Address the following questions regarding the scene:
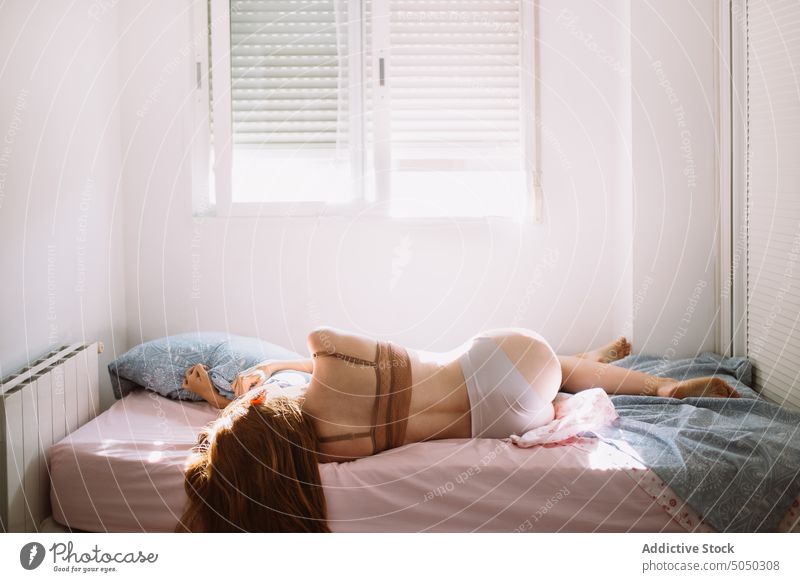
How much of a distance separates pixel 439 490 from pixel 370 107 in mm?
1712

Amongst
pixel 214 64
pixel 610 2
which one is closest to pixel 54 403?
pixel 214 64

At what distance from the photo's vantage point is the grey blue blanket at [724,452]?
183 centimetres

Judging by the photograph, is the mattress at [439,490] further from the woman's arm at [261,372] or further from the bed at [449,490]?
the woman's arm at [261,372]

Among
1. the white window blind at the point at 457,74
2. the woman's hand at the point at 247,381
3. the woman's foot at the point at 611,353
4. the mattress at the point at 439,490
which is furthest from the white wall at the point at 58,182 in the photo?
the woman's foot at the point at 611,353

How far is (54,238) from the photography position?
8.02ft

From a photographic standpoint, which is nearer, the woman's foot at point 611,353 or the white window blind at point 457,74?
Answer: the woman's foot at point 611,353

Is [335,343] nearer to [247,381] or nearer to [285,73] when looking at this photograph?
[247,381]

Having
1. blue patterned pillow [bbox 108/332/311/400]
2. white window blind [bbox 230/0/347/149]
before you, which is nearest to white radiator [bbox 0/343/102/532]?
blue patterned pillow [bbox 108/332/311/400]

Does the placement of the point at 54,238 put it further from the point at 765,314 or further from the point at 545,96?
the point at 765,314

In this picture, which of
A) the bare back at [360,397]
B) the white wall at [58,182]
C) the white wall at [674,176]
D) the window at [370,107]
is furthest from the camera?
the window at [370,107]

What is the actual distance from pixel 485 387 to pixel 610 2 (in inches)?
68.5

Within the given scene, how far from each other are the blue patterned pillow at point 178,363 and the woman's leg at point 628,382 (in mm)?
971

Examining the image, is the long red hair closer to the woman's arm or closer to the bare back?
the bare back

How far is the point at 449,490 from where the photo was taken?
191cm
